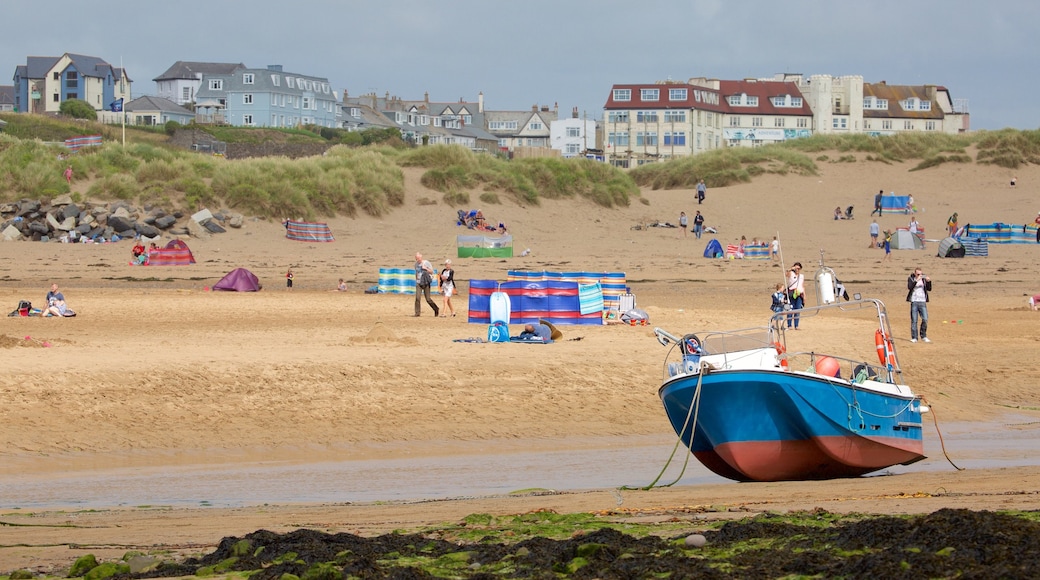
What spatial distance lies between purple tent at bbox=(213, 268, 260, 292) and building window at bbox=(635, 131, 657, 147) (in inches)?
2952

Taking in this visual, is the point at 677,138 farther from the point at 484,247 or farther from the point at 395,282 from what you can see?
the point at 395,282

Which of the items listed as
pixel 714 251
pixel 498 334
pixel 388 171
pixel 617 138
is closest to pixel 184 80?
pixel 617 138

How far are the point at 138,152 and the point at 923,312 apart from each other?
33839 mm

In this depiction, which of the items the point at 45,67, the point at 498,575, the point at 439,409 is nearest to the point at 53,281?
the point at 439,409

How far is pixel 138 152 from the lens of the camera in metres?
46.2

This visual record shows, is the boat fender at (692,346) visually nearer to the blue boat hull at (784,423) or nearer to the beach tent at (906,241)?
the blue boat hull at (784,423)

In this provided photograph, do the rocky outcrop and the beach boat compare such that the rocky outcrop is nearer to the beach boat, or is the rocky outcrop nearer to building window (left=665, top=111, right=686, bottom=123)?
the beach boat

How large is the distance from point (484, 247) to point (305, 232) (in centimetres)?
650

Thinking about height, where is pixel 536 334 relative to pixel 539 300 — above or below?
below

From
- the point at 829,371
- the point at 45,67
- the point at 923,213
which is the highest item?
the point at 45,67

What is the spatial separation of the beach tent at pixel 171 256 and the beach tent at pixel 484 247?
8.08m

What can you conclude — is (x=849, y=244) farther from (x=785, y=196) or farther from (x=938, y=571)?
(x=938, y=571)

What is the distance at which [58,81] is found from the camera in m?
114

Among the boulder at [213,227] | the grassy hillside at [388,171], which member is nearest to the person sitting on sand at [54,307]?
the boulder at [213,227]
